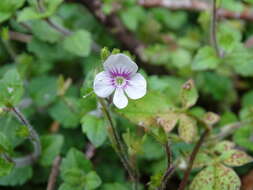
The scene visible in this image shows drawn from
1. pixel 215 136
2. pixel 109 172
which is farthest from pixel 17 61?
pixel 215 136

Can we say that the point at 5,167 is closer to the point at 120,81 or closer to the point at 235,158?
the point at 120,81

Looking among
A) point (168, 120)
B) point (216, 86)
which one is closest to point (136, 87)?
point (168, 120)

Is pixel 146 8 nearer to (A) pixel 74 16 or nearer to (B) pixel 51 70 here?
(A) pixel 74 16

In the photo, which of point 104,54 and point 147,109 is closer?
point 104,54

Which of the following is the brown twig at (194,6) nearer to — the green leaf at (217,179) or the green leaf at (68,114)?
the green leaf at (68,114)

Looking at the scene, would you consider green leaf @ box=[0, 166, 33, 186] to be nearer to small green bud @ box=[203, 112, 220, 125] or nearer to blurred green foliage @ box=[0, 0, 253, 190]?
blurred green foliage @ box=[0, 0, 253, 190]

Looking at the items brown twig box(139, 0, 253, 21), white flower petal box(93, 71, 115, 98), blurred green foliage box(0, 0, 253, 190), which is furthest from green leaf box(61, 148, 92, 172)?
brown twig box(139, 0, 253, 21)
